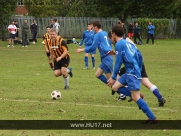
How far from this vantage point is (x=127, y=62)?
10766 millimetres

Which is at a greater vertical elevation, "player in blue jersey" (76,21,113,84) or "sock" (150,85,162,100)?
"player in blue jersey" (76,21,113,84)

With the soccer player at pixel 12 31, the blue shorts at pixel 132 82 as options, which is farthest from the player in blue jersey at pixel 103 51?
the soccer player at pixel 12 31

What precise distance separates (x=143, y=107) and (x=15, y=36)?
33.5m

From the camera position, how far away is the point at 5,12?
155 feet

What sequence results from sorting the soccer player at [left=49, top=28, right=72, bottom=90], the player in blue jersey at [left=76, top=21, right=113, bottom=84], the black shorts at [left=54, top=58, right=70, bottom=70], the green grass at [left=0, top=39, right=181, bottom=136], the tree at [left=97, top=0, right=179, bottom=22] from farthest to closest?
the tree at [left=97, top=0, right=179, bottom=22], the black shorts at [left=54, top=58, right=70, bottom=70], the soccer player at [left=49, top=28, right=72, bottom=90], the player in blue jersey at [left=76, top=21, right=113, bottom=84], the green grass at [left=0, top=39, right=181, bottom=136]

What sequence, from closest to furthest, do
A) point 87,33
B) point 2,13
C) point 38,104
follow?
point 38,104 < point 87,33 < point 2,13

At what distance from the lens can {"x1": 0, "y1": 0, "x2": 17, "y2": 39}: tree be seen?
46.7 m

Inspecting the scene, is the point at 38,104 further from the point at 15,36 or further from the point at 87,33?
the point at 15,36

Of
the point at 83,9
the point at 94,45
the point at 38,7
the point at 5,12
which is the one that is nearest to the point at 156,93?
the point at 94,45

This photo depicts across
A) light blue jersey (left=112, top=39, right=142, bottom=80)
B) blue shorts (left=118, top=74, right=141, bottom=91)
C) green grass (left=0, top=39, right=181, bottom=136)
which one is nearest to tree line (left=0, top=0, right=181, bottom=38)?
green grass (left=0, top=39, right=181, bottom=136)

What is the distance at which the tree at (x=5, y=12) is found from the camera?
46.7m

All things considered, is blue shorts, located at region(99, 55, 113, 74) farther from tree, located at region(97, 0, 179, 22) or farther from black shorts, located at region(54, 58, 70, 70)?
tree, located at region(97, 0, 179, 22)

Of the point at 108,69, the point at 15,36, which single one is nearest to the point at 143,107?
the point at 108,69

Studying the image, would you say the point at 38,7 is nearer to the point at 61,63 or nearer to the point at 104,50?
the point at 61,63
